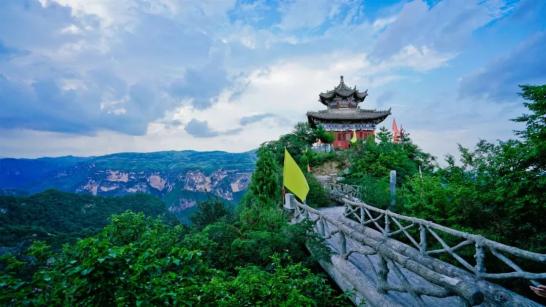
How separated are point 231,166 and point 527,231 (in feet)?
379

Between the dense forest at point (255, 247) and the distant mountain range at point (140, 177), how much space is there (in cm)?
8896

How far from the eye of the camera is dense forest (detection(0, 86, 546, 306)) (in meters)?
1.84

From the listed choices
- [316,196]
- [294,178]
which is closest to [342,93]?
[316,196]

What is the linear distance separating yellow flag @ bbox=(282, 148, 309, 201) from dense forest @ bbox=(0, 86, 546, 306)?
1.11 meters

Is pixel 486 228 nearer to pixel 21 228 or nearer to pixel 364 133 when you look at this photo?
pixel 364 133

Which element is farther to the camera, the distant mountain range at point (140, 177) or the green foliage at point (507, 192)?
the distant mountain range at point (140, 177)

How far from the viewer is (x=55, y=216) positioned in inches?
1735

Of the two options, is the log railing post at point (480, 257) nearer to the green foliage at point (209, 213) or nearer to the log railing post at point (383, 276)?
the log railing post at point (383, 276)

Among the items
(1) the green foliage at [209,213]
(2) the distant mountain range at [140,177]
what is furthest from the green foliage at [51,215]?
(2) the distant mountain range at [140,177]

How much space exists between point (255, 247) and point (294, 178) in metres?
3.07

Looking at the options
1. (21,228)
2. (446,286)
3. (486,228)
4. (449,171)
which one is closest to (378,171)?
(449,171)

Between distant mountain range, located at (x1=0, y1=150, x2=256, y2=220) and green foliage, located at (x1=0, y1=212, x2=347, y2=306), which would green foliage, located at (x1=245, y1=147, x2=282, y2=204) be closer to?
green foliage, located at (x1=0, y1=212, x2=347, y2=306)

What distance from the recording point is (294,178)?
8.79 m

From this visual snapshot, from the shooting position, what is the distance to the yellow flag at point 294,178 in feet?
28.4
